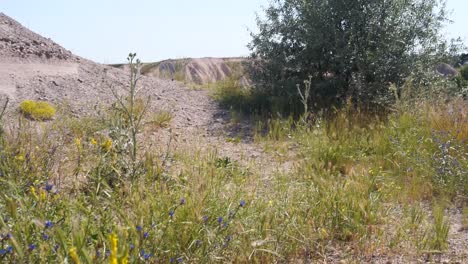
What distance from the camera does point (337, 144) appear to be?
15.5 ft

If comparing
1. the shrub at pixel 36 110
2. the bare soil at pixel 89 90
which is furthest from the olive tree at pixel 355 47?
the shrub at pixel 36 110

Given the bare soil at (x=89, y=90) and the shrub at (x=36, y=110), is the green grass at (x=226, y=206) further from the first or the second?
the shrub at (x=36, y=110)

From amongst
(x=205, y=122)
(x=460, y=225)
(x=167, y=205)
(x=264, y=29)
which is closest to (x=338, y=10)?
(x=264, y=29)

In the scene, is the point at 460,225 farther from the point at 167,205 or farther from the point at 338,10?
the point at 338,10

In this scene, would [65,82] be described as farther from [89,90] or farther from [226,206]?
[226,206]

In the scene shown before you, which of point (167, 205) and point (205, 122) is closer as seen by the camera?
point (167, 205)

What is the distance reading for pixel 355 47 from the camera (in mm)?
6590

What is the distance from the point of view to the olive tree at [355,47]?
21.6 feet

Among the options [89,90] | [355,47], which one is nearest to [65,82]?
[89,90]

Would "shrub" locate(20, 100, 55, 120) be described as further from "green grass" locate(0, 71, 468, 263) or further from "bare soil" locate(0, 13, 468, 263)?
"green grass" locate(0, 71, 468, 263)

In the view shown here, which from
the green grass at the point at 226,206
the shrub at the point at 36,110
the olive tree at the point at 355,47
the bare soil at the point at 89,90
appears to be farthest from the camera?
the olive tree at the point at 355,47

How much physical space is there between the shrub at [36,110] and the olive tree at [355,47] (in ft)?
10.7

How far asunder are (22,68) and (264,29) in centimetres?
407

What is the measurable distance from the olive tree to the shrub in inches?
128
